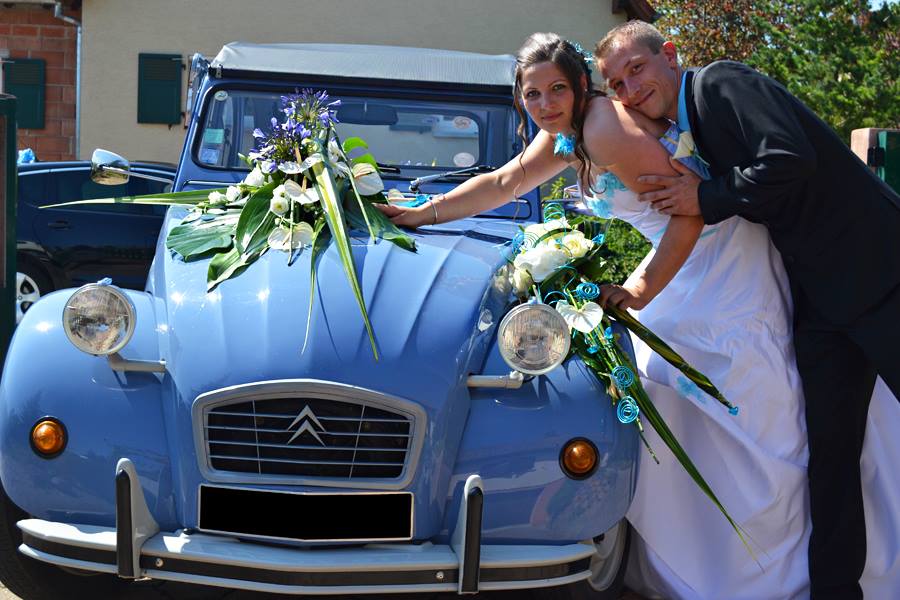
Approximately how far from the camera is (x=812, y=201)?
3.30m

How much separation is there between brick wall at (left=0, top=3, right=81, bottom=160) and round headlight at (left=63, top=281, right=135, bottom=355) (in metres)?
13.3

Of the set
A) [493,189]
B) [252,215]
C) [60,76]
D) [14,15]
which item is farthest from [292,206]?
[14,15]

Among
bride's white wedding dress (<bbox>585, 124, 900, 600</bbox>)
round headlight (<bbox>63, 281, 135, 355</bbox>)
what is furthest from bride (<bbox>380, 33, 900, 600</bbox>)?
round headlight (<bbox>63, 281, 135, 355</bbox>)

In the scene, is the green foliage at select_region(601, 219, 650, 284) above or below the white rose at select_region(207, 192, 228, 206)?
below

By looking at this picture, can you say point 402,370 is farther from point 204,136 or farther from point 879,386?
point 204,136

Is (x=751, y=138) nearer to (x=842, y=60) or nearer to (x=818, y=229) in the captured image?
(x=818, y=229)

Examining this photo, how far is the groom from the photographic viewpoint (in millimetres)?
3244

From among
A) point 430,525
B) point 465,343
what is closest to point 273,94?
point 465,343

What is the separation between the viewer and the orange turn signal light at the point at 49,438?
290cm

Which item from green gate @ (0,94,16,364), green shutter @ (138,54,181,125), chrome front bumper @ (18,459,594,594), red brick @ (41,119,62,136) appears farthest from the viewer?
red brick @ (41,119,62,136)

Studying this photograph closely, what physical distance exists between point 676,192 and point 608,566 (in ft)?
3.79

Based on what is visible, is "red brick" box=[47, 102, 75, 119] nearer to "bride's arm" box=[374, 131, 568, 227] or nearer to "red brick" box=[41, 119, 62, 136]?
"red brick" box=[41, 119, 62, 136]

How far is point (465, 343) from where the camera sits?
305 cm

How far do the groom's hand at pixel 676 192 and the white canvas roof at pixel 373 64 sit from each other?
1.58 m
